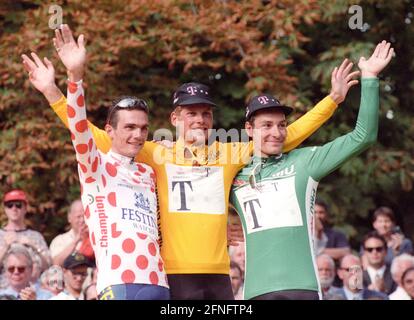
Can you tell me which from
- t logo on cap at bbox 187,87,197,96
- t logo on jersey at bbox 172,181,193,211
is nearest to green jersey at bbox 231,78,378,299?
t logo on jersey at bbox 172,181,193,211

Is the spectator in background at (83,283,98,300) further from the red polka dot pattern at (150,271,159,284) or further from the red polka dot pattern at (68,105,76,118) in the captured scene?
the red polka dot pattern at (68,105,76,118)

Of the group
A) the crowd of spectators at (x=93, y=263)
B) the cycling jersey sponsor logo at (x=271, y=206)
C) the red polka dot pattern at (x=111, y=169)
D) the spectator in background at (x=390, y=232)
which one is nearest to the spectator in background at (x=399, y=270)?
the crowd of spectators at (x=93, y=263)

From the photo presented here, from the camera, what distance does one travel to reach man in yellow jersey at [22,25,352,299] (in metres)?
7.63

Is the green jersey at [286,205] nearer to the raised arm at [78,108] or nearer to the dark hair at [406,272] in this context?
the raised arm at [78,108]

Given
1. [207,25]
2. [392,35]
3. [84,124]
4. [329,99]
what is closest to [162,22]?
[207,25]

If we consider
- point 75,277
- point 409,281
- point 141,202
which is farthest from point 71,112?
Answer: point 409,281

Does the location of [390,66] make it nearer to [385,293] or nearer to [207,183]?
[385,293]

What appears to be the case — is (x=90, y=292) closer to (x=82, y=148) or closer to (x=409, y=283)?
(x=409, y=283)

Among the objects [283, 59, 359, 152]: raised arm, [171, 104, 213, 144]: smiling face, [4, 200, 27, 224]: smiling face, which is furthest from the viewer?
[4, 200, 27, 224]: smiling face

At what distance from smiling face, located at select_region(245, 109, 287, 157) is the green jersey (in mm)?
76

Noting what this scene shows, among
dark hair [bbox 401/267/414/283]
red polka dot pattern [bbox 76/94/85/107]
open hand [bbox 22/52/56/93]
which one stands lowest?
dark hair [bbox 401/267/414/283]

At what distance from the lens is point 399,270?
1122cm

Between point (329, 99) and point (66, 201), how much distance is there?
18.8 ft

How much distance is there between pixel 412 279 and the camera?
11.0 metres
